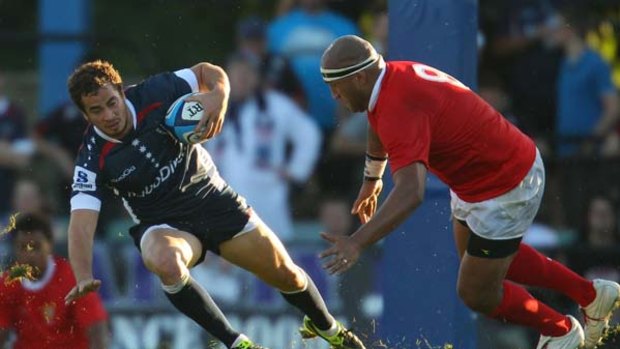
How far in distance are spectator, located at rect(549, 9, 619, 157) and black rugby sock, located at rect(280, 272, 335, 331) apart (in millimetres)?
4300

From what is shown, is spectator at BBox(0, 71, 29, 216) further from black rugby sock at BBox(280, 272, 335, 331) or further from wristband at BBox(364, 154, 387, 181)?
wristband at BBox(364, 154, 387, 181)

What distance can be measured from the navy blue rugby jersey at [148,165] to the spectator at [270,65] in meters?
4.05

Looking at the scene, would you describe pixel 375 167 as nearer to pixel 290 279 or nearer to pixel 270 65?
pixel 290 279

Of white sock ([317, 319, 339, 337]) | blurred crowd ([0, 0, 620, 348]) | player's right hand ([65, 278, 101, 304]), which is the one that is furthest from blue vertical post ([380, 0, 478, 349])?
player's right hand ([65, 278, 101, 304])

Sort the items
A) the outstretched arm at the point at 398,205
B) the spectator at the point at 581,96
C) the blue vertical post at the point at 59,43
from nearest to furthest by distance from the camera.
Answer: the outstretched arm at the point at 398,205
the spectator at the point at 581,96
the blue vertical post at the point at 59,43

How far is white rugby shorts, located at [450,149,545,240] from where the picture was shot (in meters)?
9.16

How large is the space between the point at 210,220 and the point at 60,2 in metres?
6.55

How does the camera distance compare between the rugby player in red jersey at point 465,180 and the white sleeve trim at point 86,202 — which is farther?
the white sleeve trim at point 86,202

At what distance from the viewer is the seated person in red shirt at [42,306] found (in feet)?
35.0

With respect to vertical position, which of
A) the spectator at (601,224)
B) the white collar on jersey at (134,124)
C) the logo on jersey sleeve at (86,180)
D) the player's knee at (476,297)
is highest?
the white collar on jersey at (134,124)

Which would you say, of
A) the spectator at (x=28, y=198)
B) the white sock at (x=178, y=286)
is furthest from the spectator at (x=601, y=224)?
the white sock at (x=178, y=286)

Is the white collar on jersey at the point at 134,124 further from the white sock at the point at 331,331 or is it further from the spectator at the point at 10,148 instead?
the spectator at the point at 10,148

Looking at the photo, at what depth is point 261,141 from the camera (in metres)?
13.5

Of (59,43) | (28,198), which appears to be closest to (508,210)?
(28,198)
